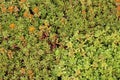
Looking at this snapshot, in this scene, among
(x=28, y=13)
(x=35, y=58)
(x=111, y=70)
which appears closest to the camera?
(x=111, y=70)

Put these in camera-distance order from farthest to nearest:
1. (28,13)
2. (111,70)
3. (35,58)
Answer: (28,13) < (35,58) < (111,70)

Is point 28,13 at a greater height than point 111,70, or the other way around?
point 28,13

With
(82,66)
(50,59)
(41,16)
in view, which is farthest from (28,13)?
(82,66)

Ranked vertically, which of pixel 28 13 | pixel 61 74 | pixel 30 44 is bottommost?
pixel 61 74

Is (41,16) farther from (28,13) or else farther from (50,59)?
(50,59)

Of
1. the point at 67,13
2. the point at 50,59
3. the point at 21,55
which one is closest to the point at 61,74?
the point at 50,59

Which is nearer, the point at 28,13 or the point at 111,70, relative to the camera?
the point at 111,70
